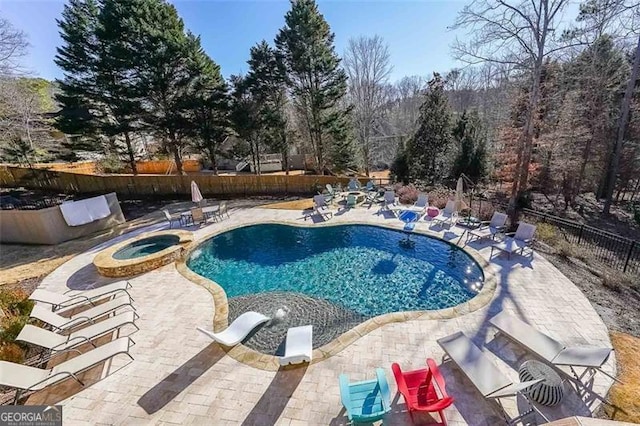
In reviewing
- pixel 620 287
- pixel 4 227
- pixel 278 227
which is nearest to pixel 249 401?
pixel 278 227

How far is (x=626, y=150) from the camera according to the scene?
52.9 ft

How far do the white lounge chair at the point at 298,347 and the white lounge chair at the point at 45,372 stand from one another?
2.68m

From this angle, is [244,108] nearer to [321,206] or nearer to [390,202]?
[321,206]

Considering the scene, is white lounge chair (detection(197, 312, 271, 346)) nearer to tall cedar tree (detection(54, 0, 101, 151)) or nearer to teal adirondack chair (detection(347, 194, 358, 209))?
teal adirondack chair (detection(347, 194, 358, 209))

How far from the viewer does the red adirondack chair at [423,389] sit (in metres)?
3.42

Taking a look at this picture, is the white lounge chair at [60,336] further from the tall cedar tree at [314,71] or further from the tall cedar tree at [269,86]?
the tall cedar tree at [314,71]

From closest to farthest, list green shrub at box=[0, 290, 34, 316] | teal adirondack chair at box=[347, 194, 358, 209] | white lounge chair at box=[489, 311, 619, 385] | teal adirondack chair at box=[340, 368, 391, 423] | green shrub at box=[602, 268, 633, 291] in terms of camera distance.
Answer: teal adirondack chair at box=[340, 368, 391, 423], white lounge chair at box=[489, 311, 619, 385], green shrub at box=[0, 290, 34, 316], green shrub at box=[602, 268, 633, 291], teal adirondack chair at box=[347, 194, 358, 209]

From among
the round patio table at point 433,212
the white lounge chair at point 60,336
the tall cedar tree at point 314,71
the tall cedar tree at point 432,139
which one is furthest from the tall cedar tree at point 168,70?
the round patio table at point 433,212

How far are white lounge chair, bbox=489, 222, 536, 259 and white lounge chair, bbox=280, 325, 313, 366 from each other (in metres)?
6.40

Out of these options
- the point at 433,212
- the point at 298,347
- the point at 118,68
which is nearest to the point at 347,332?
the point at 298,347

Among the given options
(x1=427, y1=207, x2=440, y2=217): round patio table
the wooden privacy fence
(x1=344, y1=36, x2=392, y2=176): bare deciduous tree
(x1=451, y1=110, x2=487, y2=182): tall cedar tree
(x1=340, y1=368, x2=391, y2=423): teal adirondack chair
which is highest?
(x1=344, y1=36, x2=392, y2=176): bare deciduous tree

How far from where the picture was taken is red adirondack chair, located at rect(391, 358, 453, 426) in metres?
3.42

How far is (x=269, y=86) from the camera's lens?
17562 millimetres

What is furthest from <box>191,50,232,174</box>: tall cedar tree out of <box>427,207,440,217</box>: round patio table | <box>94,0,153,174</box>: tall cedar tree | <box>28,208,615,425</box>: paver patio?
<box>427,207,440,217</box>: round patio table
